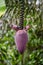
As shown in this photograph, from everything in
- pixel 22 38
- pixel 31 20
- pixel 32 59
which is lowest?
pixel 32 59

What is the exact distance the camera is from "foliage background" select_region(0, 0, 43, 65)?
1.32 meters

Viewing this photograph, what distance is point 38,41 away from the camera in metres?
1.42

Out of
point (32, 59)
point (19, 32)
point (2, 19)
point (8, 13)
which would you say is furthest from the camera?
point (8, 13)

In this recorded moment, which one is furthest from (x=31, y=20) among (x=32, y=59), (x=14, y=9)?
(x=32, y=59)

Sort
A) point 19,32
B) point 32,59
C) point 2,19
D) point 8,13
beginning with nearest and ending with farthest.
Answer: point 19,32 → point 32,59 → point 2,19 → point 8,13

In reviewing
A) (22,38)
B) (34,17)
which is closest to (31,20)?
(34,17)

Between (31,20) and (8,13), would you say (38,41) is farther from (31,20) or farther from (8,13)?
(8,13)

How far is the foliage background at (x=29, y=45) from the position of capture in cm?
132

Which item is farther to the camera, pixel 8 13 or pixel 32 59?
pixel 8 13

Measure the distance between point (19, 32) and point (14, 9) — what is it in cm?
89

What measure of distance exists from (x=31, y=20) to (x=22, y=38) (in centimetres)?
79

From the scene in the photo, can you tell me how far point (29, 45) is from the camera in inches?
56.2

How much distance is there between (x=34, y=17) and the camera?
5.31ft

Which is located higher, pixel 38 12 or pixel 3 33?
pixel 38 12
